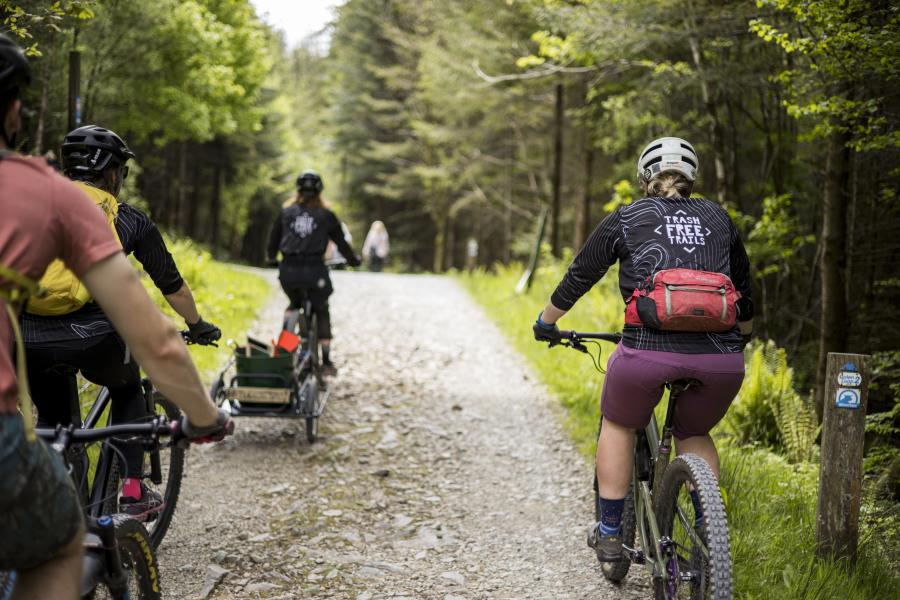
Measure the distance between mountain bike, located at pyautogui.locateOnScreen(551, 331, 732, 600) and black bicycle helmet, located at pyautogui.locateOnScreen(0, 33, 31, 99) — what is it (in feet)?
9.59

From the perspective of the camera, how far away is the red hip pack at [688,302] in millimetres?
Result: 3520

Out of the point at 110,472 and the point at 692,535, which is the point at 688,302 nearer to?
the point at 692,535

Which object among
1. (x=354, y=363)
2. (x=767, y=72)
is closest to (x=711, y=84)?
(x=767, y=72)

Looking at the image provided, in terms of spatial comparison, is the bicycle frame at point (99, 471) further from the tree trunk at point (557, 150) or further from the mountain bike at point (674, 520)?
the tree trunk at point (557, 150)

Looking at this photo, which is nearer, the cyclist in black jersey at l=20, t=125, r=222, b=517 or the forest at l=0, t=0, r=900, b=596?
the cyclist in black jersey at l=20, t=125, r=222, b=517

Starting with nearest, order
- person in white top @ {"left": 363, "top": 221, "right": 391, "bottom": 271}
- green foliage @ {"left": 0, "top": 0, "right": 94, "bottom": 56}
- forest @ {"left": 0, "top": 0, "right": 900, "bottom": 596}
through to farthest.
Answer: green foliage @ {"left": 0, "top": 0, "right": 94, "bottom": 56} < forest @ {"left": 0, "top": 0, "right": 900, "bottom": 596} < person in white top @ {"left": 363, "top": 221, "right": 391, "bottom": 271}

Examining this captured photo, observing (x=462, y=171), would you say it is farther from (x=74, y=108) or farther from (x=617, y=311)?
(x=74, y=108)

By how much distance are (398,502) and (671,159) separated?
366cm

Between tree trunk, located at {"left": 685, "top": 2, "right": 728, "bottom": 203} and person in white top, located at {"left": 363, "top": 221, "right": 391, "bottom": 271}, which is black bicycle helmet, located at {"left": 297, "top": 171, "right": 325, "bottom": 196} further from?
person in white top, located at {"left": 363, "top": 221, "right": 391, "bottom": 271}

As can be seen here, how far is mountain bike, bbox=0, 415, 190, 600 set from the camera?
2396mm

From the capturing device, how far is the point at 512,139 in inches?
1016

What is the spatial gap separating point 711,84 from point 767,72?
1.10m

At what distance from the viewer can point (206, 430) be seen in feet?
7.84

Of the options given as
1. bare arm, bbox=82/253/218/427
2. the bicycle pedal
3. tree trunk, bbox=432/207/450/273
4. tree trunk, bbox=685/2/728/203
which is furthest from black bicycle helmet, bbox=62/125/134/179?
tree trunk, bbox=432/207/450/273
